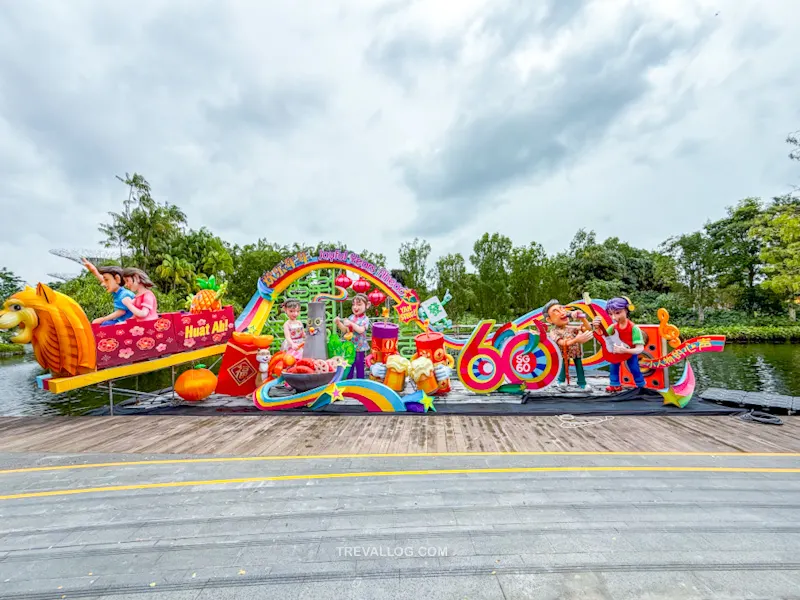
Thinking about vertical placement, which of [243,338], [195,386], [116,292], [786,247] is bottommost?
[195,386]

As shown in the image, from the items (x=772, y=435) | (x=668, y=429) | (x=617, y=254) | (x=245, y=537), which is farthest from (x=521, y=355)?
(x=617, y=254)

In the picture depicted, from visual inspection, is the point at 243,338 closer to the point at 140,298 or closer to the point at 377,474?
the point at 140,298

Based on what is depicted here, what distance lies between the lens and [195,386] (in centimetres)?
863

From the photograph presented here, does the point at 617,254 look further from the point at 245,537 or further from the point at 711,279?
the point at 245,537

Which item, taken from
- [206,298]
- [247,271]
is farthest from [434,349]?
[247,271]

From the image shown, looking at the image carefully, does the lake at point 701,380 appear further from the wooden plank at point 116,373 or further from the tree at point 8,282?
the tree at point 8,282

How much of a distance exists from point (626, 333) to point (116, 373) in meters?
10.3

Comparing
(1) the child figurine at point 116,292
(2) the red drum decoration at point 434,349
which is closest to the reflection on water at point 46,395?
(1) the child figurine at point 116,292

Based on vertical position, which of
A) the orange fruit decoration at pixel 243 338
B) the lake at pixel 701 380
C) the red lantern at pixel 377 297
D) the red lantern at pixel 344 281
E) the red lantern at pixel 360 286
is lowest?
the lake at pixel 701 380

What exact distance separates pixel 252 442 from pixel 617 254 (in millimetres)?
37539

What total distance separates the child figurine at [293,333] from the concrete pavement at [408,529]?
405 cm

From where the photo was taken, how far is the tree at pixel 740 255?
28775mm

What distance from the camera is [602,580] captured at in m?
2.76

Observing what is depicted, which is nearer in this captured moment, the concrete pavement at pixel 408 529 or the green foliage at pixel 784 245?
the concrete pavement at pixel 408 529
